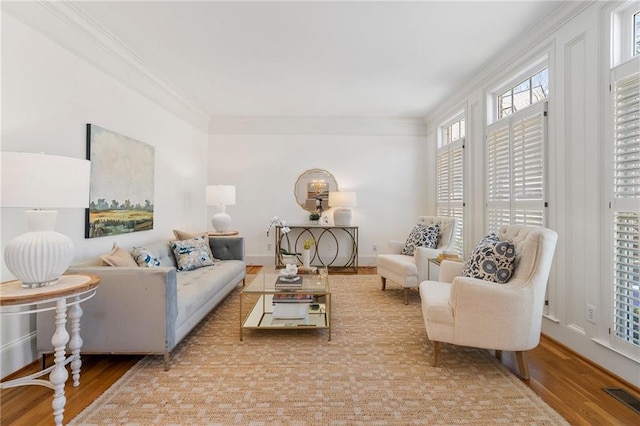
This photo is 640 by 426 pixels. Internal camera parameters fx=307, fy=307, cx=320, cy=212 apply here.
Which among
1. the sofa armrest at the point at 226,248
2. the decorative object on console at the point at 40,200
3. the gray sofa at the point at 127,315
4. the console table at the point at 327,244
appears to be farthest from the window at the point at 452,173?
the decorative object on console at the point at 40,200

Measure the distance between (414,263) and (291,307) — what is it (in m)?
1.60

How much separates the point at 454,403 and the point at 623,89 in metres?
2.21

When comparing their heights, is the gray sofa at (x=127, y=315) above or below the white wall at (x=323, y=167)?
below

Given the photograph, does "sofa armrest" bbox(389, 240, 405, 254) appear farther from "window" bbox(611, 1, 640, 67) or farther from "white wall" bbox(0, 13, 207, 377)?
"white wall" bbox(0, 13, 207, 377)

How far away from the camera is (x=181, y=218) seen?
4418 mm

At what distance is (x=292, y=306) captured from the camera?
2660mm

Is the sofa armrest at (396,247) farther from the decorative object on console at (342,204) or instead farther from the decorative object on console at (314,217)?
the decorative object on console at (314,217)

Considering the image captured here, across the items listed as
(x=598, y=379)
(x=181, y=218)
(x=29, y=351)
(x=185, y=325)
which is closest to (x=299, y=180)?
(x=181, y=218)

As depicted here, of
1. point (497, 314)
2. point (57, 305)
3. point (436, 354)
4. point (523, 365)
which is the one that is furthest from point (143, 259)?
point (523, 365)

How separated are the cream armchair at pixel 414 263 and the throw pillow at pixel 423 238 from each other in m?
0.06

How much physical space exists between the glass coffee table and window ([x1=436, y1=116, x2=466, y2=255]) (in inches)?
90.0

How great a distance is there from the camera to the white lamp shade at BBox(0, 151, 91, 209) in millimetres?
1448

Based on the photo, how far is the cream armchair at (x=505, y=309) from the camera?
189 centimetres

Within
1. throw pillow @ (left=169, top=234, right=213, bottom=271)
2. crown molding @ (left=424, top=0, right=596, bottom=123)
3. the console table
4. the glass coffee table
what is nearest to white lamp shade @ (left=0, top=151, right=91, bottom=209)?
the glass coffee table
